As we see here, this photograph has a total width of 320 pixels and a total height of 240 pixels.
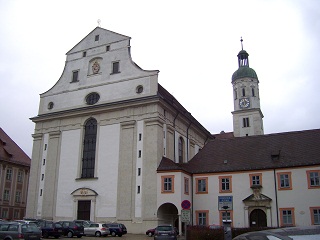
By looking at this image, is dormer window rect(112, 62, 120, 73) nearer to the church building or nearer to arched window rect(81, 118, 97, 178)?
the church building

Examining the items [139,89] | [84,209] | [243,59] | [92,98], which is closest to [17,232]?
[84,209]

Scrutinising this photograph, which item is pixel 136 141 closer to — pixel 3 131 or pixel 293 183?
pixel 293 183

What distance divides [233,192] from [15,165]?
32.2 meters

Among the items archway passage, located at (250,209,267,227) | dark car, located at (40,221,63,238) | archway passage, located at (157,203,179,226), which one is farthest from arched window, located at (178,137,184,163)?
dark car, located at (40,221,63,238)

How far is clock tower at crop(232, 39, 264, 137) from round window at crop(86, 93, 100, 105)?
35.4 meters

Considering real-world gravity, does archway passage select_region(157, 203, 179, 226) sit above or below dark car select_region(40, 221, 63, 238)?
above

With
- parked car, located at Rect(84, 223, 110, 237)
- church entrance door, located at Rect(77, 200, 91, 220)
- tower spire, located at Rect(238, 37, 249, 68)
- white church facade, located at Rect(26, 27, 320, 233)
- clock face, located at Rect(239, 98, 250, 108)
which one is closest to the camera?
parked car, located at Rect(84, 223, 110, 237)

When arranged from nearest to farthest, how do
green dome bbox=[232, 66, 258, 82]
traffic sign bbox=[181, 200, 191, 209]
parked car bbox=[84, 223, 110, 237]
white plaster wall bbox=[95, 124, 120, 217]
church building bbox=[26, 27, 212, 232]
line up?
traffic sign bbox=[181, 200, 191, 209], parked car bbox=[84, 223, 110, 237], church building bbox=[26, 27, 212, 232], white plaster wall bbox=[95, 124, 120, 217], green dome bbox=[232, 66, 258, 82]

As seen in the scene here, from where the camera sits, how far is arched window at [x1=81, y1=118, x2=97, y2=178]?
38406 millimetres

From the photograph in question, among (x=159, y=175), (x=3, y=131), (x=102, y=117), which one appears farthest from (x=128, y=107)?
(x=3, y=131)

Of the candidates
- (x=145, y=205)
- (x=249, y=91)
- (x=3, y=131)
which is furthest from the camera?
(x=249, y=91)

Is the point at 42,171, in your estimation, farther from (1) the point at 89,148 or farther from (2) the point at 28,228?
(2) the point at 28,228

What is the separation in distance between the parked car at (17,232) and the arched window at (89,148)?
1736 centimetres

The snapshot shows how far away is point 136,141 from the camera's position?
119 ft
